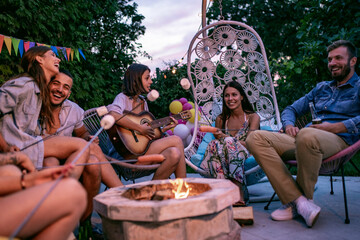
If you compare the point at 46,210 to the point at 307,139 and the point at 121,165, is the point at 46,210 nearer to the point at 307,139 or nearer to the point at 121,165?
the point at 121,165

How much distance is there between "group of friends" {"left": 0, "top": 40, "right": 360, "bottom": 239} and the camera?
75.4 inches

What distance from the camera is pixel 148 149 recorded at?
283cm

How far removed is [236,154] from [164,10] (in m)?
5.58

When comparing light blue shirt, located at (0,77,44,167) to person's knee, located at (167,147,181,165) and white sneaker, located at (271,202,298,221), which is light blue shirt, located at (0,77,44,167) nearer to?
person's knee, located at (167,147,181,165)

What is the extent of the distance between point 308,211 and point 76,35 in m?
4.85

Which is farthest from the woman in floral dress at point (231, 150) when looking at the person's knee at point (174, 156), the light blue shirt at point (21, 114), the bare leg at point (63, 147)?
the light blue shirt at point (21, 114)

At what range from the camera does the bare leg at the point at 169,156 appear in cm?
267

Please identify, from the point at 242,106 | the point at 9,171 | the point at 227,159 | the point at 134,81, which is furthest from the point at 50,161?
the point at 242,106

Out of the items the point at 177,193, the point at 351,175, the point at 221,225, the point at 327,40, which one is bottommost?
the point at 351,175

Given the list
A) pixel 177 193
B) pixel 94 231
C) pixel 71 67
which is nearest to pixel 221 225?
pixel 177 193

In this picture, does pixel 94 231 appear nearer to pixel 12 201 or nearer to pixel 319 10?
pixel 12 201

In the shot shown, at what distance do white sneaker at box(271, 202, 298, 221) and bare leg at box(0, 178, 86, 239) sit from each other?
67.3 inches

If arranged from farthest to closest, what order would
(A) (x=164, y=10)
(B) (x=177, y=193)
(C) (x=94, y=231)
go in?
(A) (x=164, y=10), (C) (x=94, y=231), (B) (x=177, y=193)

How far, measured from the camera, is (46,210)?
1103 millimetres
